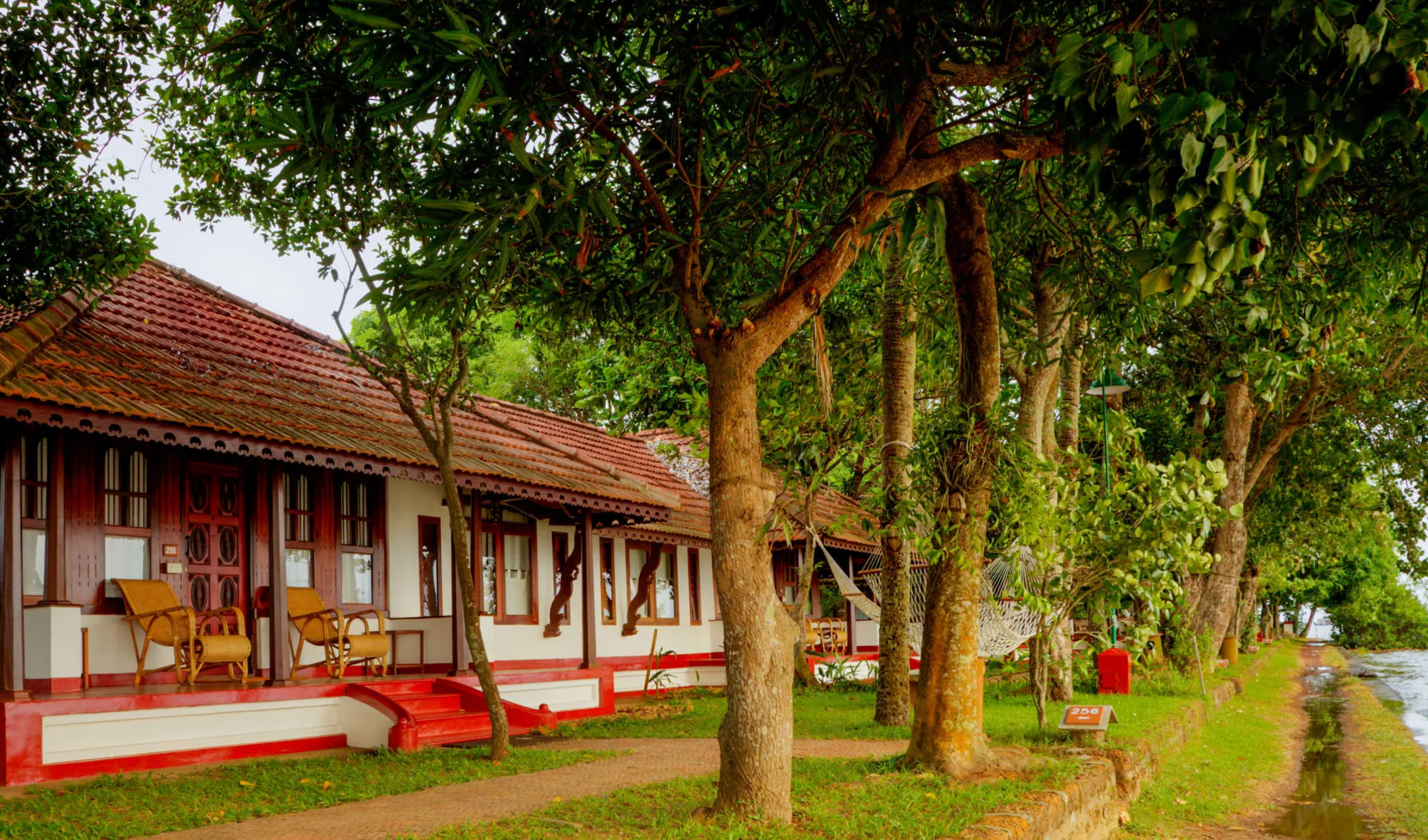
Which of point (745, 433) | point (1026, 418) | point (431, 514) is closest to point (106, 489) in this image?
point (431, 514)

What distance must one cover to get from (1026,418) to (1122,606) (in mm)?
2731

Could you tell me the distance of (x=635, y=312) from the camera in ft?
28.1

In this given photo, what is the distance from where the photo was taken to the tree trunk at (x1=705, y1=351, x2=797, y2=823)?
20.6 feet

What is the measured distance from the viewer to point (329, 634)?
38.8 feet

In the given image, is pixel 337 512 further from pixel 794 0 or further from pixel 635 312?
pixel 794 0

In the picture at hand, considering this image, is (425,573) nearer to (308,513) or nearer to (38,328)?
(308,513)

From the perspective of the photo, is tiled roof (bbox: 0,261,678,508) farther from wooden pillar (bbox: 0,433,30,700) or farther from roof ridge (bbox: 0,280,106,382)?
wooden pillar (bbox: 0,433,30,700)

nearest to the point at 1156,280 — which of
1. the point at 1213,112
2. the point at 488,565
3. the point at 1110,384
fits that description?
the point at 1213,112

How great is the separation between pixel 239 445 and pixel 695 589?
13.2 m

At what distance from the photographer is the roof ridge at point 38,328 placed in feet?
27.9

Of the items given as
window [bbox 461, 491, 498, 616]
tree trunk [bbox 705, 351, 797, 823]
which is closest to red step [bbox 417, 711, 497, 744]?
window [bbox 461, 491, 498, 616]

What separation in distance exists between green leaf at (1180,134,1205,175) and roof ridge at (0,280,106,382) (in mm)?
7258

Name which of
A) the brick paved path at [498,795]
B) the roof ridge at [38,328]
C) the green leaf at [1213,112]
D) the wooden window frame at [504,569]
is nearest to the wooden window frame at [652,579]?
the wooden window frame at [504,569]

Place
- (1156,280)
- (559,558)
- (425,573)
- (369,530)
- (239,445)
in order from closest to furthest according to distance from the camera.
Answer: (1156,280) < (239,445) < (369,530) < (425,573) < (559,558)
